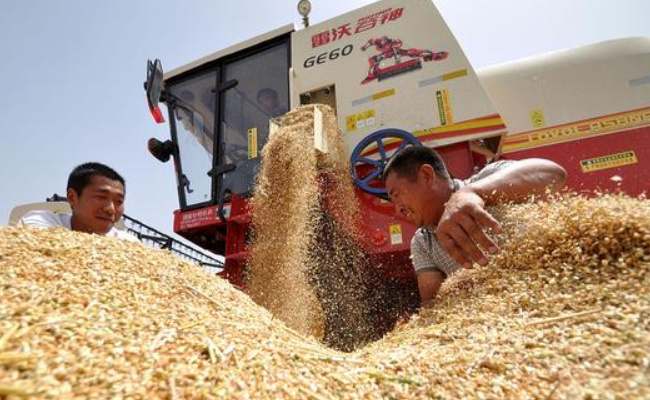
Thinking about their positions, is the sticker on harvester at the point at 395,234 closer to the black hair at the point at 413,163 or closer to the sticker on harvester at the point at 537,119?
the black hair at the point at 413,163

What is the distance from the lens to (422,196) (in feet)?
8.00

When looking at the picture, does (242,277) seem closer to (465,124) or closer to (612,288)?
(465,124)

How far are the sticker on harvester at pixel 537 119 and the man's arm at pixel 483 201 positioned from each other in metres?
1.68

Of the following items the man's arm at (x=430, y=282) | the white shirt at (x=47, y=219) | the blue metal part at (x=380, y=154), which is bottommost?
the man's arm at (x=430, y=282)

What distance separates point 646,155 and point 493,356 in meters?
3.02

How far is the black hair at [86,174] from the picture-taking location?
10.6 ft

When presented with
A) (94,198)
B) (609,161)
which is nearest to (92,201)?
(94,198)

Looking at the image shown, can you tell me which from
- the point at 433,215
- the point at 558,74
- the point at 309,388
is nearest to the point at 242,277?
the point at 433,215

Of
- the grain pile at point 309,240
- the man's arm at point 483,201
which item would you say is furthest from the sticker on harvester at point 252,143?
the man's arm at point 483,201

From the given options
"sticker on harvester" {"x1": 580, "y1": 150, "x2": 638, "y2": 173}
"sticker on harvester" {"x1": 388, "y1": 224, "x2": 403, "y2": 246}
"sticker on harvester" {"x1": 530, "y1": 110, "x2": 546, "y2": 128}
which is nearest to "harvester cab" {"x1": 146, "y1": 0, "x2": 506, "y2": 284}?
"sticker on harvester" {"x1": 388, "y1": 224, "x2": 403, "y2": 246}

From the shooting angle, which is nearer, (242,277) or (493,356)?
(493,356)

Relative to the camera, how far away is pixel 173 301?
1485 mm

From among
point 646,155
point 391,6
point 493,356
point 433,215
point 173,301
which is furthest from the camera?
point 391,6

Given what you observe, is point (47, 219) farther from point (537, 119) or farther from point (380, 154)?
point (537, 119)
